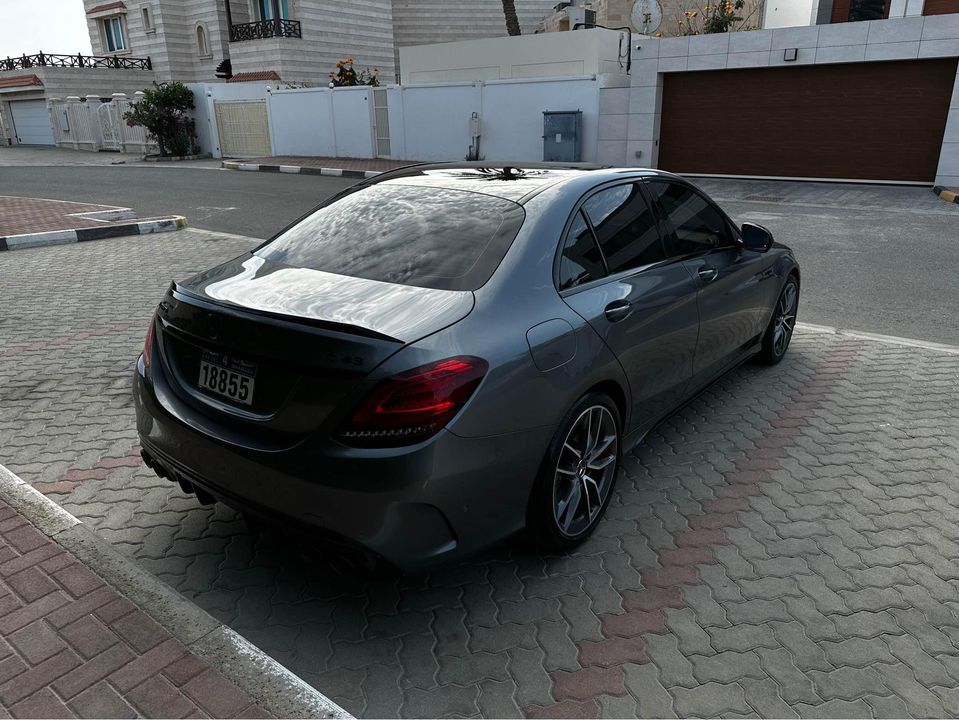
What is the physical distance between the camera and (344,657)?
257 centimetres

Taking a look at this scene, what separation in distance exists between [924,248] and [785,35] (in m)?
10.1

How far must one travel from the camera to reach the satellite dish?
2322cm

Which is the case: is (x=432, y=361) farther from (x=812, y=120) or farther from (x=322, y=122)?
(x=322, y=122)

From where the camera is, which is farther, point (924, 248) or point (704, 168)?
point (704, 168)

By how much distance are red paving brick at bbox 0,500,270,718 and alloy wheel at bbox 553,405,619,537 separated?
139 cm

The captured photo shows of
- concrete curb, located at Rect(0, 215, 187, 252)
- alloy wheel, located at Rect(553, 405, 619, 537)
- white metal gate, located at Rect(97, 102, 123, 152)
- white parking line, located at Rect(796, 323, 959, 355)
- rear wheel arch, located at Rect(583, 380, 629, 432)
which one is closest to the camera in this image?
alloy wheel, located at Rect(553, 405, 619, 537)

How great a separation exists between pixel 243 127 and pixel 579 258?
2946 cm

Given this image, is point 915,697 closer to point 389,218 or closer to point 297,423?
point 297,423

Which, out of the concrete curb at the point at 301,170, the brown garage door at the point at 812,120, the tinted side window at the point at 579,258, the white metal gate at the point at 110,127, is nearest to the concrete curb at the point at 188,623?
the tinted side window at the point at 579,258

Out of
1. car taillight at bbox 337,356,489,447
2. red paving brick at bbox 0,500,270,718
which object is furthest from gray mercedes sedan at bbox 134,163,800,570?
red paving brick at bbox 0,500,270,718

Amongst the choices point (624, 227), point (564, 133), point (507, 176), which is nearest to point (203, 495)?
point (507, 176)

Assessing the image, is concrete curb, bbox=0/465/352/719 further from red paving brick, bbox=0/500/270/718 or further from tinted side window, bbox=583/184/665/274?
tinted side window, bbox=583/184/665/274

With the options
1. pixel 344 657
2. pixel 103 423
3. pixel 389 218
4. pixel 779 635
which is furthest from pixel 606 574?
pixel 103 423

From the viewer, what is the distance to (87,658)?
2482 millimetres
